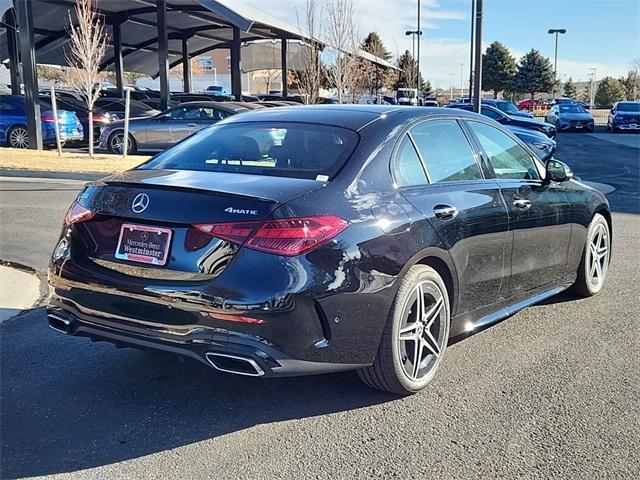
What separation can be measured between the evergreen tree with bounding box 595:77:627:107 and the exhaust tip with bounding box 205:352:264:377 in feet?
239

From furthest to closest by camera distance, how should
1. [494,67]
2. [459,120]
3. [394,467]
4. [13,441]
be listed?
[494,67] → [459,120] → [13,441] → [394,467]

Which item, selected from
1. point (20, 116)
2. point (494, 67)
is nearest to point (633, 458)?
point (20, 116)

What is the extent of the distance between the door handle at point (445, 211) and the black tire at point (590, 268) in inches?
82.8

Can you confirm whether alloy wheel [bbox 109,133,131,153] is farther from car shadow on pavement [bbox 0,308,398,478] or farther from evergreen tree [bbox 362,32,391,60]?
evergreen tree [bbox 362,32,391,60]

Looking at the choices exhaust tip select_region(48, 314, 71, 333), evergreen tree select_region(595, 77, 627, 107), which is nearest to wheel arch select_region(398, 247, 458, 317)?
exhaust tip select_region(48, 314, 71, 333)

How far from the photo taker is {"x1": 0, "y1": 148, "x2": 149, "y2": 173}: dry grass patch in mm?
13961

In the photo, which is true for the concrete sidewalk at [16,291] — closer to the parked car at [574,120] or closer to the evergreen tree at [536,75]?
the parked car at [574,120]

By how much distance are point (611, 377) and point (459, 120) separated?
6.32 ft

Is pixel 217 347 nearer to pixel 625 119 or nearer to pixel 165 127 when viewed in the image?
pixel 165 127

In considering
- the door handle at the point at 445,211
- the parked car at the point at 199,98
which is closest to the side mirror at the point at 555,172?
the door handle at the point at 445,211

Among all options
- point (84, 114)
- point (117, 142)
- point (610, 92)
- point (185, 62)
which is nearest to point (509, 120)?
point (117, 142)

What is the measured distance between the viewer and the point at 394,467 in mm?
3029

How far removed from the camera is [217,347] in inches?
124

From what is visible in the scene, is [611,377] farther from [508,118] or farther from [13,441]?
[508,118]
